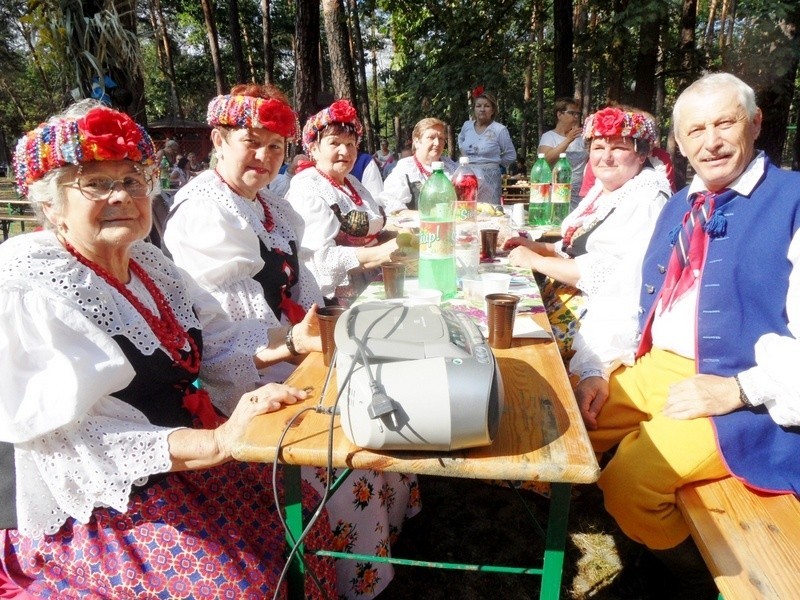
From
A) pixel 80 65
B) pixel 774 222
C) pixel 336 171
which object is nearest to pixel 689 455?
pixel 774 222

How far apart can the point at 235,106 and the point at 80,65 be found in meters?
1.74

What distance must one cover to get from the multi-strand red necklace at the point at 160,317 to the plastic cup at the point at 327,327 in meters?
0.43

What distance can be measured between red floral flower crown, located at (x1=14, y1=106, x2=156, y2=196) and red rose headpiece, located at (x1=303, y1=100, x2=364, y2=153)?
1.90m

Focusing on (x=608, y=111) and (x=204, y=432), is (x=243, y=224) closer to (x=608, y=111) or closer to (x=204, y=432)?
(x=204, y=432)

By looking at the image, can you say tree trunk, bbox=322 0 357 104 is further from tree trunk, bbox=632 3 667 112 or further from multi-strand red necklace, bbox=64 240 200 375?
multi-strand red necklace, bbox=64 240 200 375

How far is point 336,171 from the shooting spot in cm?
332

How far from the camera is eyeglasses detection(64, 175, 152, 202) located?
4.78ft

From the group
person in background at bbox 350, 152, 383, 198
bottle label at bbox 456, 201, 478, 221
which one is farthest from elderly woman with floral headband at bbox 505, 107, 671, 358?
person in background at bbox 350, 152, 383, 198

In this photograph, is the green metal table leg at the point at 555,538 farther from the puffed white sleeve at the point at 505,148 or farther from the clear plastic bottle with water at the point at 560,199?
the puffed white sleeve at the point at 505,148

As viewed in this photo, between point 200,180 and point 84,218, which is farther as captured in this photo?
point 200,180

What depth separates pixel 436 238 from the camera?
2018 millimetres

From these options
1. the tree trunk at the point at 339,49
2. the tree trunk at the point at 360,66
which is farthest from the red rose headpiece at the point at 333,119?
the tree trunk at the point at 360,66

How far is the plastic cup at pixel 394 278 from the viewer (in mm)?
2096

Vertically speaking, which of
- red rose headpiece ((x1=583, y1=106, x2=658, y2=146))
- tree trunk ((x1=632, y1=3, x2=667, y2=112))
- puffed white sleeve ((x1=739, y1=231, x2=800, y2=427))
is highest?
tree trunk ((x1=632, y1=3, x2=667, y2=112))
